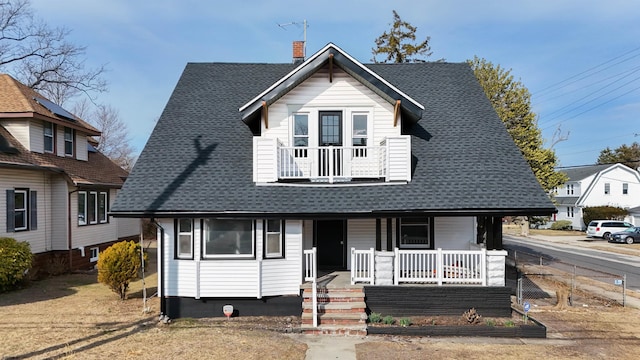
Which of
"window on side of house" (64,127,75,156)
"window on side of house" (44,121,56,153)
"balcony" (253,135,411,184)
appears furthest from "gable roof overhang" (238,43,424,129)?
"window on side of house" (64,127,75,156)

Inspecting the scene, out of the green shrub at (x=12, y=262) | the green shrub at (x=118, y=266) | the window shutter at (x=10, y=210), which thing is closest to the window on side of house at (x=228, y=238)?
the green shrub at (x=118, y=266)

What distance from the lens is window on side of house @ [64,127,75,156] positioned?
62.0 ft

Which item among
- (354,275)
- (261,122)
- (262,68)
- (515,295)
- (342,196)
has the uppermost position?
(262,68)

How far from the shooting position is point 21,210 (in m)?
15.3

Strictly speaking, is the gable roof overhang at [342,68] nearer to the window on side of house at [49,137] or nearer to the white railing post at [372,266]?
the white railing post at [372,266]

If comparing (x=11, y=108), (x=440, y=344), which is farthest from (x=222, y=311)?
(x=11, y=108)

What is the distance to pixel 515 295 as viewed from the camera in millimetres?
13422

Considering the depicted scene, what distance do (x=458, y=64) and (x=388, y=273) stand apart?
1098 centimetres

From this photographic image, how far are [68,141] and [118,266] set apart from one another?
33.9 ft

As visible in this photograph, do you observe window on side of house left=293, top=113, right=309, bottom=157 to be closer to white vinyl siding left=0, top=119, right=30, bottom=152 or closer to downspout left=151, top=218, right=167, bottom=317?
downspout left=151, top=218, right=167, bottom=317

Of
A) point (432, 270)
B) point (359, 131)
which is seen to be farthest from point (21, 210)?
point (432, 270)

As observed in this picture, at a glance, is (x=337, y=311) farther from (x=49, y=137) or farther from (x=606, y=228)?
(x=606, y=228)

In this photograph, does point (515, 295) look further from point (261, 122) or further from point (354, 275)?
point (261, 122)

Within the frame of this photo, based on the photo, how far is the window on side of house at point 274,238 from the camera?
36.9ft
